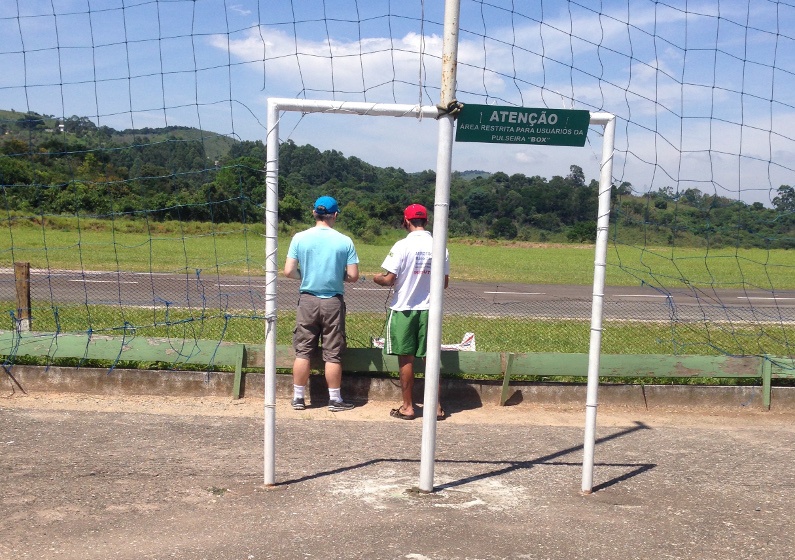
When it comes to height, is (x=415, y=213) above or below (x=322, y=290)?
above

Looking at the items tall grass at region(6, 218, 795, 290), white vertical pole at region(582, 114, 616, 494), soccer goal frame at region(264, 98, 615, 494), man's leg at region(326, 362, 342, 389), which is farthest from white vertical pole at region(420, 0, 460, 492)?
tall grass at region(6, 218, 795, 290)

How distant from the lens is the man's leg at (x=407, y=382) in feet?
24.2

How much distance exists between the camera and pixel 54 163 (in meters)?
7.77

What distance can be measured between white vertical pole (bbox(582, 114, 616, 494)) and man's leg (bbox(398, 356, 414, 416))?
2.11 m

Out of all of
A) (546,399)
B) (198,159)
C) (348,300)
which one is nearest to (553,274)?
(348,300)

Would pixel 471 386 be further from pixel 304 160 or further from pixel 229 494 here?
pixel 229 494

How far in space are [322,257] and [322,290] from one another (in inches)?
11.7

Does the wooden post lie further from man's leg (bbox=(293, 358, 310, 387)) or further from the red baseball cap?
the red baseball cap

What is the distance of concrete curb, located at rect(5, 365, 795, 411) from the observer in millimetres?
7848

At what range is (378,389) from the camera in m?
7.97

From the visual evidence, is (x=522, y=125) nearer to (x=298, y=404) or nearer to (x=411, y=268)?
(x=411, y=268)

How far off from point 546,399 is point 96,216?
16.6 feet

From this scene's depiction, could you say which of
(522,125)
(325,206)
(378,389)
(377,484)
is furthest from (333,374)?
(522,125)

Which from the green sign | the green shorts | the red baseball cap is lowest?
the green shorts
